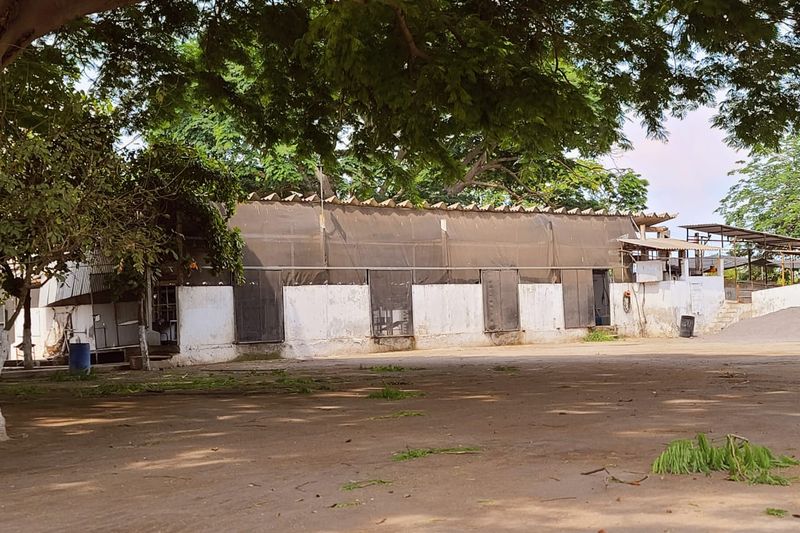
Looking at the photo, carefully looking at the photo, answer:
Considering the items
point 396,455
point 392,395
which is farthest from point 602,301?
point 396,455

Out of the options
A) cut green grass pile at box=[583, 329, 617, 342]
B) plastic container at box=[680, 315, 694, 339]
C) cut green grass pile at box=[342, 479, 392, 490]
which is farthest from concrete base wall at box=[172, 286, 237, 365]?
cut green grass pile at box=[342, 479, 392, 490]

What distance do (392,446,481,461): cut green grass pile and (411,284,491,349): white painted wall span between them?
18.6 meters

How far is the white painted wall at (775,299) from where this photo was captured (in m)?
30.6

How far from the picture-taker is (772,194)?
1567 inches

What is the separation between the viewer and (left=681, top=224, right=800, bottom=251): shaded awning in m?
32.0

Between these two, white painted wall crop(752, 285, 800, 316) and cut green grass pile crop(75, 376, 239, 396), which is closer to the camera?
cut green grass pile crop(75, 376, 239, 396)

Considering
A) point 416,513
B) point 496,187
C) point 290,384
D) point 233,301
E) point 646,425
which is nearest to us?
point 416,513

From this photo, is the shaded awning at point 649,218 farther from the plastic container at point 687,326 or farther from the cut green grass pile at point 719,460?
the cut green grass pile at point 719,460

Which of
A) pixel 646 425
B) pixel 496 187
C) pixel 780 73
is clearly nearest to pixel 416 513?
pixel 646 425

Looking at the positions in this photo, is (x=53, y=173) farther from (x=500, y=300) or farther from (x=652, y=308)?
→ (x=652, y=308)

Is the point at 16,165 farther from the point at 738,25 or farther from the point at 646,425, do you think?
the point at 738,25

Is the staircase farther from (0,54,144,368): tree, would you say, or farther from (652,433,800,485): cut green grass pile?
(652,433,800,485): cut green grass pile

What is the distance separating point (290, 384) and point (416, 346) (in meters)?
12.2

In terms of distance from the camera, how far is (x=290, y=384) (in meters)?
12.7
